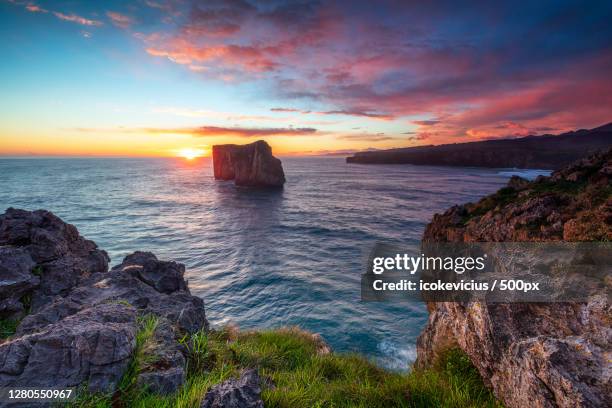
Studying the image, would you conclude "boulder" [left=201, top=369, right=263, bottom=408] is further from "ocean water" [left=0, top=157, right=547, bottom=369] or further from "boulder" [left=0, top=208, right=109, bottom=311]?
"ocean water" [left=0, top=157, right=547, bottom=369]

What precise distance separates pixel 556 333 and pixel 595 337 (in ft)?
2.85

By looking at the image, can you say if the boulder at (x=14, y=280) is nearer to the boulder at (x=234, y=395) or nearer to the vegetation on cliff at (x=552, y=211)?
the boulder at (x=234, y=395)

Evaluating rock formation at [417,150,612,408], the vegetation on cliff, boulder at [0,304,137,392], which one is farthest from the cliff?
the vegetation on cliff

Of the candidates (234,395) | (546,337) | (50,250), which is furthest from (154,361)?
(50,250)

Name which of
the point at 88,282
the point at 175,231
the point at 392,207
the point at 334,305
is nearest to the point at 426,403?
the point at 88,282

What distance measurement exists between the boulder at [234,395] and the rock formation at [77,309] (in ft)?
2.80

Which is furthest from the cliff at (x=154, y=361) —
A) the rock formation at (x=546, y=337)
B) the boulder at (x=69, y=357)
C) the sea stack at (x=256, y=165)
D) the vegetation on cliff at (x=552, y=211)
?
the sea stack at (x=256, y=165)

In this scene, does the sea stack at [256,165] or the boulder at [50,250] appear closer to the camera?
the boulder at [50,250]

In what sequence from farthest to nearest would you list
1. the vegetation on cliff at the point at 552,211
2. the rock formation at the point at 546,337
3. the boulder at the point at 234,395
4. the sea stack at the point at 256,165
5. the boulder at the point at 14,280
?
the sea stack at the point at 256,165
the vegetation on cliff at the point at 552,211
the boulder at the point at 14,280
the rock formation at the point at 546,337
the boulder at the point at 234,395

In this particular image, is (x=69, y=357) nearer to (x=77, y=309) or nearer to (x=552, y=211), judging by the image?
(x=77, y=309)

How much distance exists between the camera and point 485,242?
12.2 meters

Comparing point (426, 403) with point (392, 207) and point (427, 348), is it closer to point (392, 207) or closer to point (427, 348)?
point (427, 348)

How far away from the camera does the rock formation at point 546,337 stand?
324 centimetres

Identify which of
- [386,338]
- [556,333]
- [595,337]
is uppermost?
[595,337]
